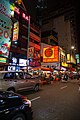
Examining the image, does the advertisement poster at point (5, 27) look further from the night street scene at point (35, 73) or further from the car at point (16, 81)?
the car at point (16, 81)

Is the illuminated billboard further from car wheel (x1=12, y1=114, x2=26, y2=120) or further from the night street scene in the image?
car wheel (x1=12, y1=114, x2=26, y2=120)

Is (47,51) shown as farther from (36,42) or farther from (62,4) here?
(62,4)

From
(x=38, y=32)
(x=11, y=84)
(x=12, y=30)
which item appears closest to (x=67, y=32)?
(x=38, y=32)

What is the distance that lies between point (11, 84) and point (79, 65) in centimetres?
7085

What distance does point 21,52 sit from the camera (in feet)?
130

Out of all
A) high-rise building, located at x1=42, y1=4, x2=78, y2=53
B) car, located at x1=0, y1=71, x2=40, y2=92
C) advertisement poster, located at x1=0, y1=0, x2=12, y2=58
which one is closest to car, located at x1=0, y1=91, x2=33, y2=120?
car, located at x1=0, y1=71, x2=40, y2=92

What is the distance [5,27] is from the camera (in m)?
21.5

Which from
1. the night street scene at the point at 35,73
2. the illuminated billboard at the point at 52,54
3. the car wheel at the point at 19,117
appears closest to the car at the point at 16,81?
the night street scene at the point at 35,73

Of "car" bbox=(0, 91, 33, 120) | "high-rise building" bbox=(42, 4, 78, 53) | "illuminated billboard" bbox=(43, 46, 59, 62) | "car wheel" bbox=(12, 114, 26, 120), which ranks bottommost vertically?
"car wheel" bbox=(12, 114, 26, 120)

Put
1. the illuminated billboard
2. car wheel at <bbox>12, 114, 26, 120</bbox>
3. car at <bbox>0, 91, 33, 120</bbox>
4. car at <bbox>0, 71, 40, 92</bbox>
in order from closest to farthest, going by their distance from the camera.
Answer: car at <bbox>0, 91, 33, 120</bbox>
car wheel at <bbox>12, 114, 26, 120</bbox>
car at <bbox>0, 71, 40, 92</bbox>
the illuminated billboard

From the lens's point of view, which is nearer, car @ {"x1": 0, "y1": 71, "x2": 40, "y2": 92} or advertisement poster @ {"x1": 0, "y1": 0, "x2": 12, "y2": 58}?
car @ {"x1": 0, "y1": 71, "x2": 40, "y2": 92}

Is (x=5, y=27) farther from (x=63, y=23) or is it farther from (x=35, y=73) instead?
(x=63, y=23)

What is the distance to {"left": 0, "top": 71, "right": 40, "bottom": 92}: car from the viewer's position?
9.30 metres

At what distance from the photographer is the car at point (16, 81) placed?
9297 mm
